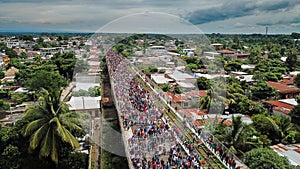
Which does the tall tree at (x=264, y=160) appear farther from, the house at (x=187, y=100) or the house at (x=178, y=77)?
the house at (x=178, y=77)

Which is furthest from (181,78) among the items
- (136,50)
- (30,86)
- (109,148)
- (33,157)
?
(33,157)

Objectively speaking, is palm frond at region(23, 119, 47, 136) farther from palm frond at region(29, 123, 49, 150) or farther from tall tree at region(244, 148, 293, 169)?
tall tree at region(244, 148, 293, 169)

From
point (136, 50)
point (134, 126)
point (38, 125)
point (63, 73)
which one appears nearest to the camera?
point (38, 125)

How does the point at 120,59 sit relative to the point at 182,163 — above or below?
above

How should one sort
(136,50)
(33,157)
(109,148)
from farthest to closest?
1. (136,50)
2. (109,148)
3. (33,157)

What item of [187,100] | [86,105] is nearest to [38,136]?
[86,105]

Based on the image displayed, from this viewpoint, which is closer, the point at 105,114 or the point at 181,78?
the point at 105,114

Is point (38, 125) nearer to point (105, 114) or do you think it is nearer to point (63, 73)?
point (105, 114)
